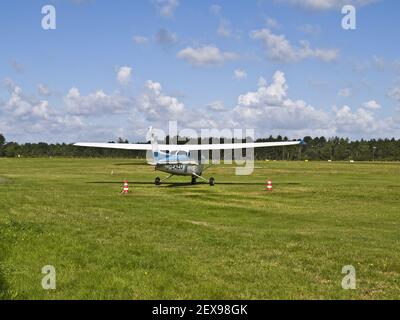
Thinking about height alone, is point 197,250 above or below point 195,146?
below

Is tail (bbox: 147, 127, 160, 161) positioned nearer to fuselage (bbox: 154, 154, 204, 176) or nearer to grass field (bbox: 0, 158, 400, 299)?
fuselage (bbox: 154, 154, 204, 176)

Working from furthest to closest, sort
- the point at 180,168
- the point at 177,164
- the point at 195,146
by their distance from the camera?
the point at 195,146, the point at 180,168, the point at 177,164

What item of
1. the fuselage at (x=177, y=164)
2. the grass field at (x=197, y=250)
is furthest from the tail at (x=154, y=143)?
the grass field at (x=197, y=250)

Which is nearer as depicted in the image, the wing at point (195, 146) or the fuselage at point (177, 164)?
the fuselage at point (177, 164)

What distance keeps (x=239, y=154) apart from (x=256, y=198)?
21.7 meters

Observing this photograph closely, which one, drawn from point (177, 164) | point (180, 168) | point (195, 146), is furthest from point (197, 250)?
point (195, 146)

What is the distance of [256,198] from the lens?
29.3 metres

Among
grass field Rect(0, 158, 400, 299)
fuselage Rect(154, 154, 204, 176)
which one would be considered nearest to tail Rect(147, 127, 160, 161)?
fuselage Rect(154, 154, 204, 176)

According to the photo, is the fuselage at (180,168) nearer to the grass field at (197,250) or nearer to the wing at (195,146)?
the wing at (195,146)

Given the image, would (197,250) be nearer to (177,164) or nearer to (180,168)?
(177,164)

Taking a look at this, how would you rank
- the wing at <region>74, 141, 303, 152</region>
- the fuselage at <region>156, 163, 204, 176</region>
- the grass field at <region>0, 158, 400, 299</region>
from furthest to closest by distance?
the wing at <region>74, 141, 303, 152</region> < the fuselage at <region>156, 163, 204, 176</region> < the grass field at <region>0, 158, 400, 299</region>

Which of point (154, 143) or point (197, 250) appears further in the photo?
point (154, 143)

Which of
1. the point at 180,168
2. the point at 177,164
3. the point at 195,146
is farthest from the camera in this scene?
the point at 195,146

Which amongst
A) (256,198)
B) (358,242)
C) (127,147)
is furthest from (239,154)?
(358,242)
